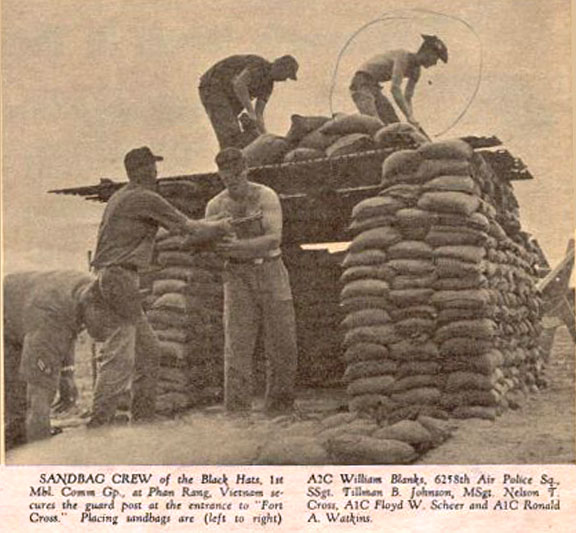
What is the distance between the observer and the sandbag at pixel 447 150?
→ 5.13 meters

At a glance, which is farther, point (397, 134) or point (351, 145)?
point (351, 145)

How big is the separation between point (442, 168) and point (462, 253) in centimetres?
42

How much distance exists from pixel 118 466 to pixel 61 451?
0.30m

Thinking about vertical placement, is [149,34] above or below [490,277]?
above

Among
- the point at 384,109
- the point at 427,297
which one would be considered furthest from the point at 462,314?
the point at 384,109

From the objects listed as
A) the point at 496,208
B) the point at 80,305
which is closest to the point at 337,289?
the point at 496,208

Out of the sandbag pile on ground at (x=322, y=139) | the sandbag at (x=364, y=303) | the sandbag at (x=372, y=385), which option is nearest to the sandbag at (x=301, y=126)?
the sandbag pile on ground at (x=322, y=139)

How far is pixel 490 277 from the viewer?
5.19m

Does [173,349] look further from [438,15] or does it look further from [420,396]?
[438,15]

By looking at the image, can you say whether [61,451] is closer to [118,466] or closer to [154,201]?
Result: [118,466]

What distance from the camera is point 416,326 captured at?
506 cm

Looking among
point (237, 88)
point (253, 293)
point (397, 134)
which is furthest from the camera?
point (237, 88)

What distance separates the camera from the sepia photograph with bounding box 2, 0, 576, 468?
5.08 metres

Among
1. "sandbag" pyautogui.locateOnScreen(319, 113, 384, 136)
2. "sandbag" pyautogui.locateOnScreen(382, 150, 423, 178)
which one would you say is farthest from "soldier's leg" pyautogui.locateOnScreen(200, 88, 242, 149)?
"sandbag" pyautogui.locateOnScreen(382, 150, 423, 178)
